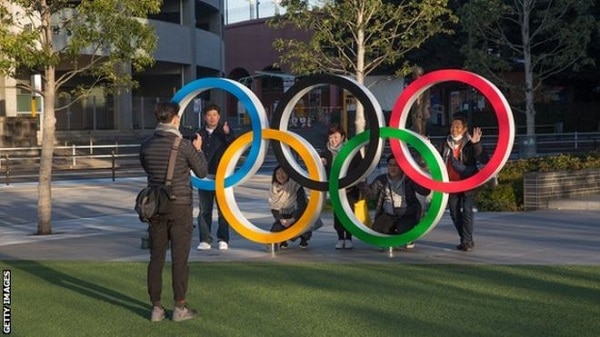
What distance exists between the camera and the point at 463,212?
12.1m

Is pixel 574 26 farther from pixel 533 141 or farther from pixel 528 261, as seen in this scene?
pixel 528 261

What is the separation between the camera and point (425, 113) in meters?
16.5

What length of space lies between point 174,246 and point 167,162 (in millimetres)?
745

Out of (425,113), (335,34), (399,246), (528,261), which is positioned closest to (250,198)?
(335,34)

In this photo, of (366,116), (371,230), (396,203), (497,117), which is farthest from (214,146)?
(497,117)

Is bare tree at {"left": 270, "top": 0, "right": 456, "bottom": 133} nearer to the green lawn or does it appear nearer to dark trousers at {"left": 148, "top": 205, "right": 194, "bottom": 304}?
the green lawn

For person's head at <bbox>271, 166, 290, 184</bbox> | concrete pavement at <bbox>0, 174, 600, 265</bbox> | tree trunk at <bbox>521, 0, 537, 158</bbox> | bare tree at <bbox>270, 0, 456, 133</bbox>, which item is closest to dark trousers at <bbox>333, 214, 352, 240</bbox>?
concrete pavement at <bbox>0, 174, 600, 265</bbox>

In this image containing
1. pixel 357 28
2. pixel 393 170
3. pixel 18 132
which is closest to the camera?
pixel 393 170

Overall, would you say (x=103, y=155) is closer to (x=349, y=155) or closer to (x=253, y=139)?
(x=253, y=139)

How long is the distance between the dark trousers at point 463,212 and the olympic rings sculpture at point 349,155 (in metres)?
0.41

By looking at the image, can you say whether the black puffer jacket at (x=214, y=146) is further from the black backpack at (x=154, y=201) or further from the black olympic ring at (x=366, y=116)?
the black backpack at (x=154, y=201)

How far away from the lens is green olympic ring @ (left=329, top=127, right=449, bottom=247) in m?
11.8

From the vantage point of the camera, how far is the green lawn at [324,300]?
26.1 feet

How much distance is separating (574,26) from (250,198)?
13.8 m
